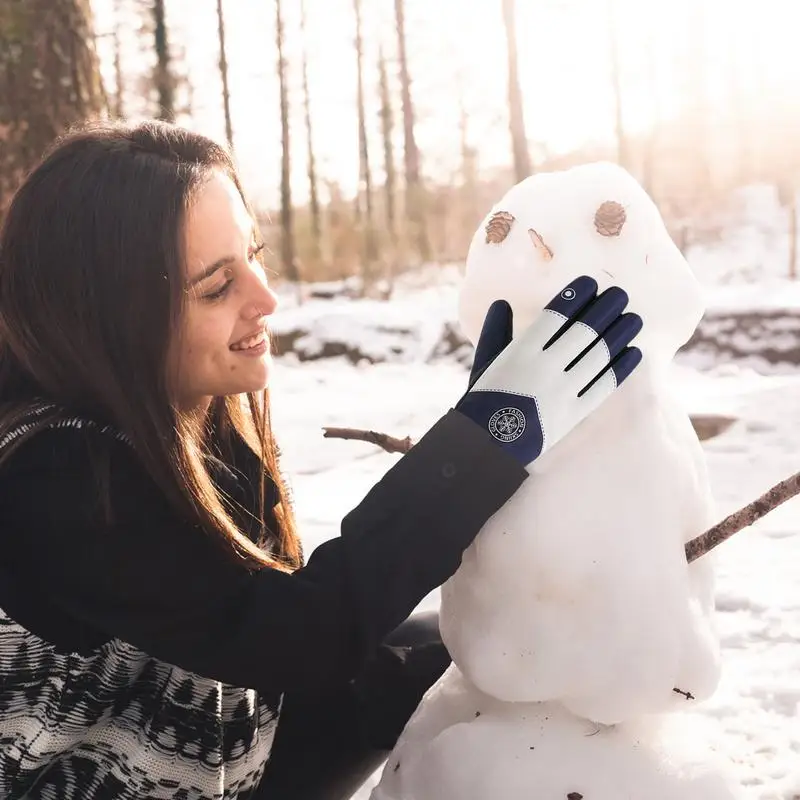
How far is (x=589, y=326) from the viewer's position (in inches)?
42.9

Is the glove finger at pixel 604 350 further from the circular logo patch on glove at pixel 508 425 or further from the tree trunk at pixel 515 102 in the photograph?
the tree trunk at pixel 515 102

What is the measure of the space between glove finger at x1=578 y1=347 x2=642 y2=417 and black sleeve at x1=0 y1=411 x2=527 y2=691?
128 millimetres

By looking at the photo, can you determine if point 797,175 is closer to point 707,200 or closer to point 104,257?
point 707,200

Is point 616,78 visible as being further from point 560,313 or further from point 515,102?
point 560,313

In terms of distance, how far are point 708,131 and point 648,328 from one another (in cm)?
1922

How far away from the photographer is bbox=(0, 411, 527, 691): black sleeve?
3.39 feet

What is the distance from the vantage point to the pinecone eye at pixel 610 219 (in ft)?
3.89

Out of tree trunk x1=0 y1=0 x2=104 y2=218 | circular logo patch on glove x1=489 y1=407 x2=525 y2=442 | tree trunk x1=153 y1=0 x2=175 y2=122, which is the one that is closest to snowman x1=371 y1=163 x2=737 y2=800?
circular logo patch on glove x1=489 y1=407 x2=525 y2=442

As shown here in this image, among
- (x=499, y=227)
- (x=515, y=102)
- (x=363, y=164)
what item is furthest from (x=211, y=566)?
(x=363, y=164)

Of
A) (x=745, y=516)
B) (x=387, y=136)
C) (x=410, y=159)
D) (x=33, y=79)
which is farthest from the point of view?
(x=387, y=136)

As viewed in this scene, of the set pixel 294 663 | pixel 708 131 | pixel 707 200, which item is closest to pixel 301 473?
pixel 294 663

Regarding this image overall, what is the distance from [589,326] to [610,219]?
0.63 ft

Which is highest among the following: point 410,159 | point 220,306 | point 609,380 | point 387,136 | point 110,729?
point 387,136

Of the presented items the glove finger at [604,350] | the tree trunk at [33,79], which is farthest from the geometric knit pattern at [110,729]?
the tree trunk at [33,79]
